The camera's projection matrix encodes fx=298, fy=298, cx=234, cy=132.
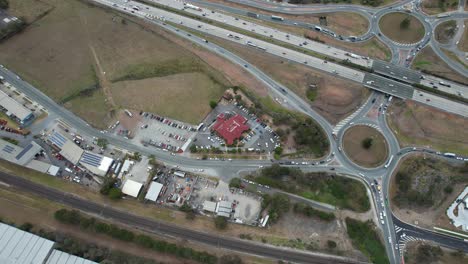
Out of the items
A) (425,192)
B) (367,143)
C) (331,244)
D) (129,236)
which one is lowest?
(129,236)

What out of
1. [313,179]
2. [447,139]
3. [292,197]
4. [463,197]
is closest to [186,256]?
[292,197]

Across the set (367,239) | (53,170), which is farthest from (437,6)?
(53,170)

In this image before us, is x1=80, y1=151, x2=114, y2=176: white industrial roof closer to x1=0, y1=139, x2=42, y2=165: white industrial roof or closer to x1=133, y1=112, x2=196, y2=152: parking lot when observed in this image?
x1=133, y1=112, x2=196, y2=152: parking lot

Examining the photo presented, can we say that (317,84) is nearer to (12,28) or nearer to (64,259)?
(64,259)

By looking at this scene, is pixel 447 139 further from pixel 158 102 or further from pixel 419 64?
pixel 158 102

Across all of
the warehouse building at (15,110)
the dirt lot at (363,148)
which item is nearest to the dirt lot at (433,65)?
the dirt lot at (363,148)
